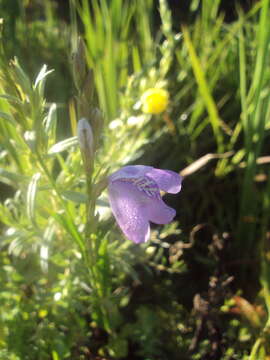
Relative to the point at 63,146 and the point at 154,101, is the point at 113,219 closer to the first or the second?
the point at 63,146

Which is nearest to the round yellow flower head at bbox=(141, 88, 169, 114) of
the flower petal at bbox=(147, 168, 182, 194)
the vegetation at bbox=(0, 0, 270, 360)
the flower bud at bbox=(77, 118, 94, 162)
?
the vegetation at bbox=(0, 0, 270, 360)

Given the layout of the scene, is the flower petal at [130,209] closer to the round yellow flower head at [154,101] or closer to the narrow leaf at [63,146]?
the narrow leaf at [63,146]

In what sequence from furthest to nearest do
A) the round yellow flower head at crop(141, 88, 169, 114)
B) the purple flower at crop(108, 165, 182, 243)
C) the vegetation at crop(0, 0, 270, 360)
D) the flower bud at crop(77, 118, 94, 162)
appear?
the round yellow flower head at crop(141, 88, 169, 114) < the vegetation at crop(0, 0, 270, 360) < the purple flower at crop(108, 165, 182, 243) < the flower bud at crop(77, 118, 94, 162)

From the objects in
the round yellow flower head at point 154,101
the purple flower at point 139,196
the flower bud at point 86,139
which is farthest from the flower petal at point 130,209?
the round yellow flower head at point 154,101

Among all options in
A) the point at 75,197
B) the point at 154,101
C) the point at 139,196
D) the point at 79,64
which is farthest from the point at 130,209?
the point at 154,101

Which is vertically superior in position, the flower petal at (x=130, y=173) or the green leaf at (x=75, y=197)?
the flower petal at (x=130, y=173)

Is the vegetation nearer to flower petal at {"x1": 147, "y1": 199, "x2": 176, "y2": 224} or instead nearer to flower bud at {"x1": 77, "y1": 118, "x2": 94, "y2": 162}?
flower bud at {"x1": 77, "y1": 118, "x2": 94, "y2": 162}

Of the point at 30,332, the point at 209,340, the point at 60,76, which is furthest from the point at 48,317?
the point at 60,76

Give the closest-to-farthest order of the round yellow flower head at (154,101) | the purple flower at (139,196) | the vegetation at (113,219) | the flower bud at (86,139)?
the flower bud at (86,139)
the purple flower at (139,196)
the vegetation at (113,219)
the round yellow flower head at (154,101)
